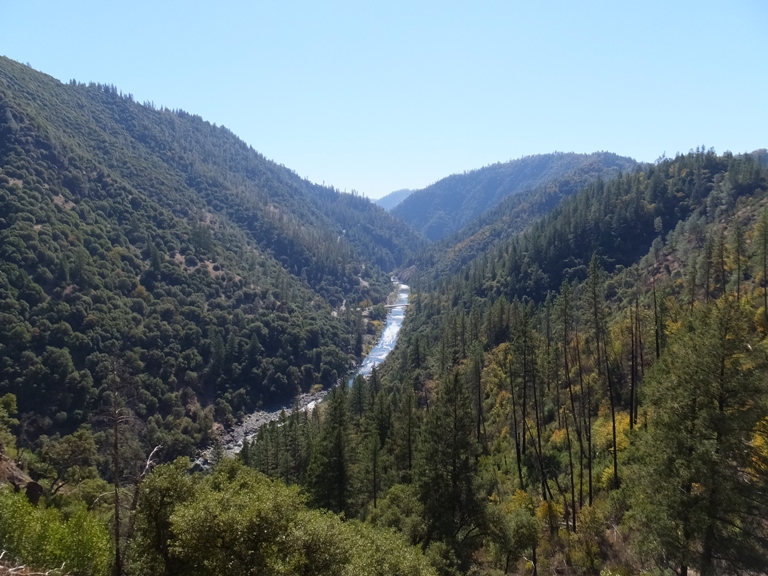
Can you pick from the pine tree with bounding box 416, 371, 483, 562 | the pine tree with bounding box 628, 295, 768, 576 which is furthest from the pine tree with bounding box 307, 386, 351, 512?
the pine tree with bounding box 628, 295, 768, 576

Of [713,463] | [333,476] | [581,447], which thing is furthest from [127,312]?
[713,463]

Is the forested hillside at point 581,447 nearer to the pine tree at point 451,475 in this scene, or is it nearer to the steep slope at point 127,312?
the pine tree at point 451,475

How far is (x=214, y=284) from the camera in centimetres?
15762

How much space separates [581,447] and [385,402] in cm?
3363

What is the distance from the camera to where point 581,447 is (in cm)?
3484

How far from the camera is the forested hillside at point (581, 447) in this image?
1734 cm

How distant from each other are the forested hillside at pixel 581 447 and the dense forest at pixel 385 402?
16 centimetres

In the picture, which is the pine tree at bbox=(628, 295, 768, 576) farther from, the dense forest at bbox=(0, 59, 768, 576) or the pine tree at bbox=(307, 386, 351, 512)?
the pine tree at bbox=(307, 386, 351, 512)

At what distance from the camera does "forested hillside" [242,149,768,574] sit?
56.9 ft

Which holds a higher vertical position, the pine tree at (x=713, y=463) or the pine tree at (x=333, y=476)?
the pine tree at (x=713, y=463)

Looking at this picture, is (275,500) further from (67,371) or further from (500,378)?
(67,371)

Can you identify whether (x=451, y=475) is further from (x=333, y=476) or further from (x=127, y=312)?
(x=127, y=312)

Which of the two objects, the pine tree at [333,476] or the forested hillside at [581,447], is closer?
the forested hillside at [581,447]

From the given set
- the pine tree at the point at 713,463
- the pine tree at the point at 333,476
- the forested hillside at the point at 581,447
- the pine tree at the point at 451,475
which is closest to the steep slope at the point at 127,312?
the pine tree at the point at 333,476
